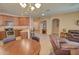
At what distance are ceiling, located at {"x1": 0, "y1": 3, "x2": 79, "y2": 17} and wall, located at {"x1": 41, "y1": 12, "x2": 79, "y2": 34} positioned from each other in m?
0.09

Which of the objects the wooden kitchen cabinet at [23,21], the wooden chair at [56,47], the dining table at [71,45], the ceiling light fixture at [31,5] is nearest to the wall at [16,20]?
the wooden kitchen cabinet at [23,21]

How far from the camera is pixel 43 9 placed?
216 centimetres

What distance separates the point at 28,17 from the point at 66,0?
812 millimetres

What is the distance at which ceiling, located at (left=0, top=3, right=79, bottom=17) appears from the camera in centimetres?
210

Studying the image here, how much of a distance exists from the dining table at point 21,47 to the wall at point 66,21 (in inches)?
16.7

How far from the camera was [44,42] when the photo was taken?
2.26 meters

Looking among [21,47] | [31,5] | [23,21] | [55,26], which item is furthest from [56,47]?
[31,5]

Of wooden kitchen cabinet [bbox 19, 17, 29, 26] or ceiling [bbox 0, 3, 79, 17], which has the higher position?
ceiling [bbox 0, 3, 79, 17]

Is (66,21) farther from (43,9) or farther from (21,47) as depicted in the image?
(21,47)

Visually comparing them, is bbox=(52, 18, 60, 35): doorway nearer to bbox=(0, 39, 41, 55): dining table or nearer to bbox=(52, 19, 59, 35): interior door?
bbox=(52, 19, 59, 35): interior door

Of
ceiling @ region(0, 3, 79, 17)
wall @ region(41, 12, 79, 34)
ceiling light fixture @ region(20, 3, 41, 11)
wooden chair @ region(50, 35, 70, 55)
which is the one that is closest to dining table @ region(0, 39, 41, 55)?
wooden chair @ region(50, 35, 70, 55)

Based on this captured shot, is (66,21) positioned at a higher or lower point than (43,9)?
lower

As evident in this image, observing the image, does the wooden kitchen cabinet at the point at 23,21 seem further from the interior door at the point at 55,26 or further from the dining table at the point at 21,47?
the interior door at the point at 55,26

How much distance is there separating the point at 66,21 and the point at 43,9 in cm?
54
